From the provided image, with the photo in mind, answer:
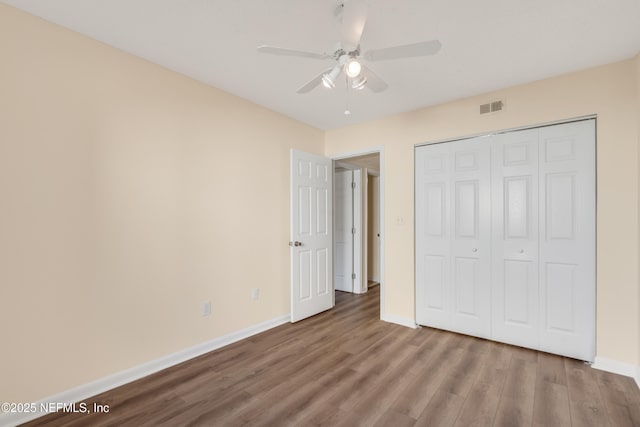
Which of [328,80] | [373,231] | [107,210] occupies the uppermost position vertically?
[328,80]

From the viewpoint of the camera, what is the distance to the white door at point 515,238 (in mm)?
2766

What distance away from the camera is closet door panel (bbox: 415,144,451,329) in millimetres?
3271

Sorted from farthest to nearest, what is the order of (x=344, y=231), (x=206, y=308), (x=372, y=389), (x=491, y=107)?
(x=344, y=231) < (x=491, y=107) < (x=206, y=308) < (x=372, y=389)

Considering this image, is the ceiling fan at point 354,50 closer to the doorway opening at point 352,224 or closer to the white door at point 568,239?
the white door at point 568,239

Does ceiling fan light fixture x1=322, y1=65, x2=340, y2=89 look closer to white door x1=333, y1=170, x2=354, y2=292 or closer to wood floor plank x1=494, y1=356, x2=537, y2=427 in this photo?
wood floor plank x1=494, y1=356, x2=537, y2=427

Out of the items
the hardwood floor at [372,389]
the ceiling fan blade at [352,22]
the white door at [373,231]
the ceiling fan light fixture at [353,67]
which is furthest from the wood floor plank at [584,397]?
the white door at [373,231]

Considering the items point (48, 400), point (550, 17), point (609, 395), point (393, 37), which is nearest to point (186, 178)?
point (48, 400)

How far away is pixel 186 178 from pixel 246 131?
0.91 meters

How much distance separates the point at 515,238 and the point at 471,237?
0.40 meters

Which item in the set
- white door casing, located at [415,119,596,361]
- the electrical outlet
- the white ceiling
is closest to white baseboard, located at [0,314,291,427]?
the electrical outlet

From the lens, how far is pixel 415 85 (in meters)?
2.81

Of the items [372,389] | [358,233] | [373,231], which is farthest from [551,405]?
[373,231]

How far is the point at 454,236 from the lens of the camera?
322 cm

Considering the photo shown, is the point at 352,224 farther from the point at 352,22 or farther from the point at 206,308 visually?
the point at 352,22
